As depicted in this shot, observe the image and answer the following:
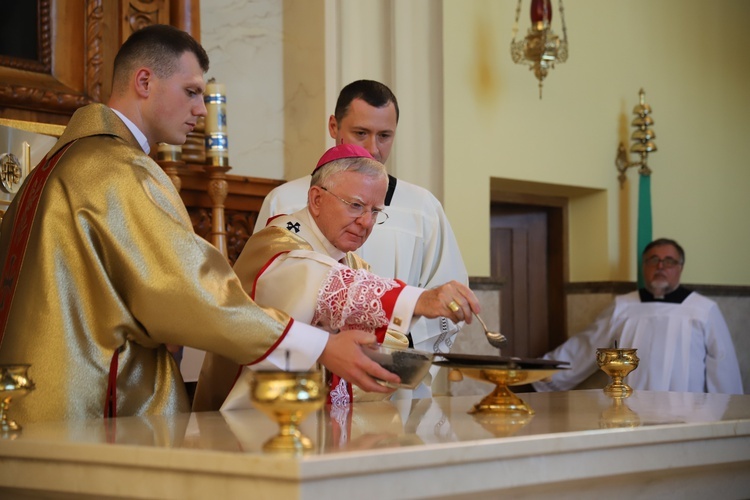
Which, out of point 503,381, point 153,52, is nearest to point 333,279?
point 503,381

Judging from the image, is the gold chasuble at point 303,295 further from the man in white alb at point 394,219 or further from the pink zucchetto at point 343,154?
the man in white alb at point 394,219

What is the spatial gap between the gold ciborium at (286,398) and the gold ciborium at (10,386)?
70cm

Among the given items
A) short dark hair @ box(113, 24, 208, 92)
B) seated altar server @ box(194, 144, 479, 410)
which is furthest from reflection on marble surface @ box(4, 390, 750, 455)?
short dark hair @ box(113, 24, 208, 92)

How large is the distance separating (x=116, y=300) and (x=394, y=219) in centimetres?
199

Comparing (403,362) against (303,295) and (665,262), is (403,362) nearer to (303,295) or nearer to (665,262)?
(303,295)

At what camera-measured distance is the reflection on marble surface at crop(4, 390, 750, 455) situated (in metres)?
2.11

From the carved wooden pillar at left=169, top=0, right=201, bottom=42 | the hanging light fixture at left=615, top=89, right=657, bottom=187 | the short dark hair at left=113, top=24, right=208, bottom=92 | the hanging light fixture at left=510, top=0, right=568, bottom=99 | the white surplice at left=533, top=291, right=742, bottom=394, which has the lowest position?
the white surplice at left=533, top=291, right=742, bottom=394

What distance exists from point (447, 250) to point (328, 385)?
1.55 meters

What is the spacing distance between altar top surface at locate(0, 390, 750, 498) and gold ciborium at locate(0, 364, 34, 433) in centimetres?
6

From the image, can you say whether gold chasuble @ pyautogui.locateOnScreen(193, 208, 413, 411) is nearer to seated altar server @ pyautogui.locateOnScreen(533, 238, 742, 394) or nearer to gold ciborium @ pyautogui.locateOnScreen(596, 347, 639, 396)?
gold ciborium @ pyautogui.locateOnScreen(596, 347, 639, 396)

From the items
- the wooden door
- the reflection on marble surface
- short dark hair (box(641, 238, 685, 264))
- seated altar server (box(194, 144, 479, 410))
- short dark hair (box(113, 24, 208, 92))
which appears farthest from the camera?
the wooden door

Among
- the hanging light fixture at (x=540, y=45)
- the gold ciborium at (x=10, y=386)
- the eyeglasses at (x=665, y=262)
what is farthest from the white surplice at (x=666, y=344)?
the gold ciborium at (x=10, y=386)

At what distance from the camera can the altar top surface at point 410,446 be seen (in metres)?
1.87

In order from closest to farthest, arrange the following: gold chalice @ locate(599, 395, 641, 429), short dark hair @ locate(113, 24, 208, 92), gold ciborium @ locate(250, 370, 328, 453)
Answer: gold ciborium @ locate(250, 370, 328, 453), gold chalice @ locate(599, 395, 641, 429), short dark hair @ locate(113, 24, 208, 92)
